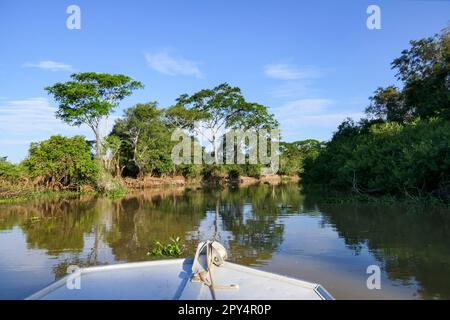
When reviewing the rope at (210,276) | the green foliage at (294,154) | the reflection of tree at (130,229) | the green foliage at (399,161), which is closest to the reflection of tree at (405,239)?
the green foliage at (399,161)

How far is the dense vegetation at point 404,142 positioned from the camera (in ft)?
42.5

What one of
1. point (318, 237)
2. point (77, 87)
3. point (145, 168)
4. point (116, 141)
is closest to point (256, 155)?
point (145, 168)

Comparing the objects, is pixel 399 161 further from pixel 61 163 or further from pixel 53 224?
pixel 61 163

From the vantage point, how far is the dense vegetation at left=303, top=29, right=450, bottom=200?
510 inches

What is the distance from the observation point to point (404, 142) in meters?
15.8

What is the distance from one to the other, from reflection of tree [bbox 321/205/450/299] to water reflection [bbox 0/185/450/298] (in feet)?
0.05

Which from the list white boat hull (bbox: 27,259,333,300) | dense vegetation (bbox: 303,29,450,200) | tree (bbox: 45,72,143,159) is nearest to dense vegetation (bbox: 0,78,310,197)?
tree (bbox: 45,72,143,159)

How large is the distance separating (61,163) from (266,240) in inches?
728

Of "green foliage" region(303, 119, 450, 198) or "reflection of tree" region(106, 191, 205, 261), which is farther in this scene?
"green foliage" region(303, 119, 450, 198)

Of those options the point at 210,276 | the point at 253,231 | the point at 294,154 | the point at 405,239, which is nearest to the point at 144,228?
the point at 253,231

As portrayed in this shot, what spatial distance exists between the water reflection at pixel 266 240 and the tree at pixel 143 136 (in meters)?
17.1

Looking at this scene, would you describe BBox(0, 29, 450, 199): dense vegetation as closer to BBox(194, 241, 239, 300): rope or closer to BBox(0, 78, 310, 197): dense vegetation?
BBox(0, 78, 310, 197): dense vegetation
